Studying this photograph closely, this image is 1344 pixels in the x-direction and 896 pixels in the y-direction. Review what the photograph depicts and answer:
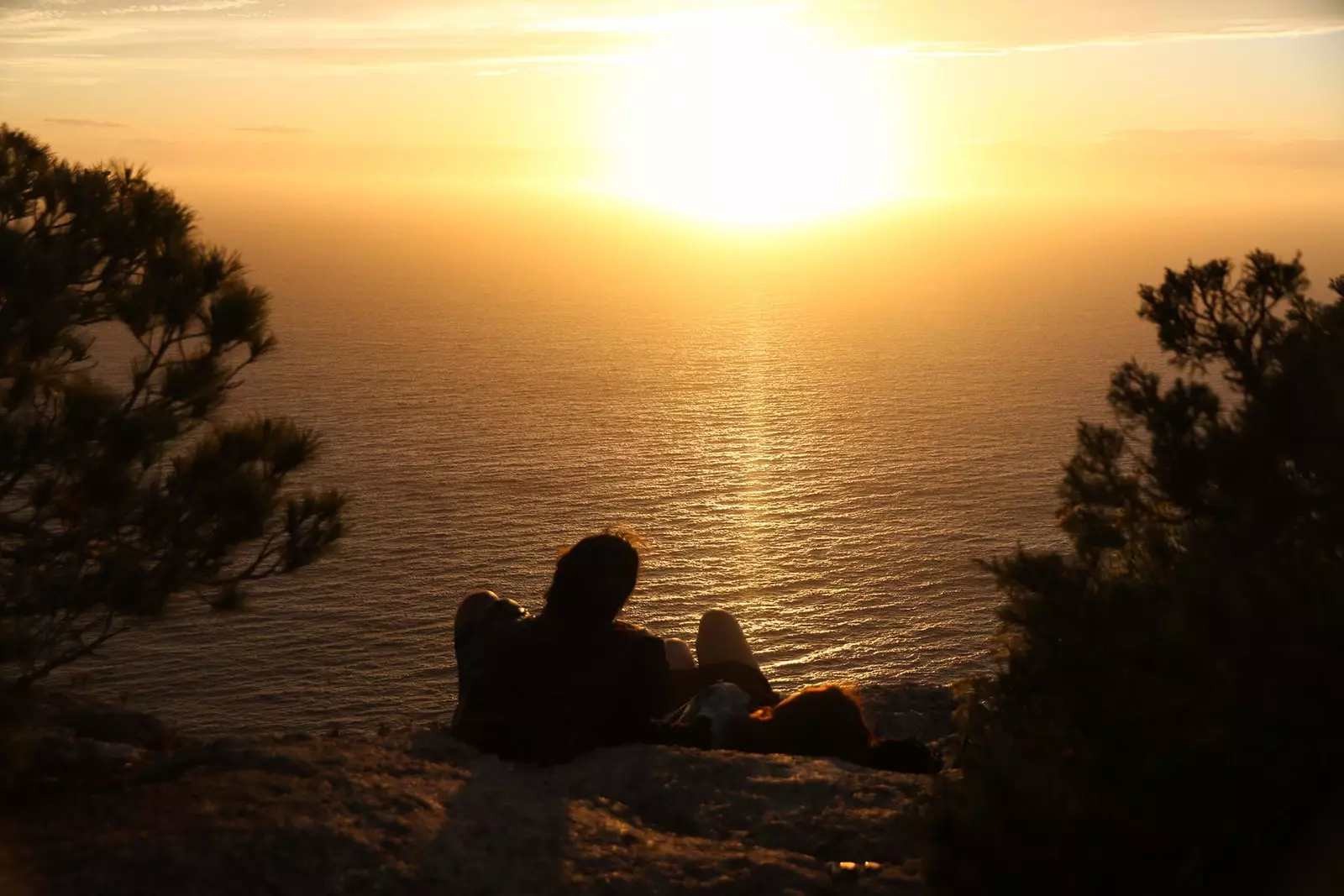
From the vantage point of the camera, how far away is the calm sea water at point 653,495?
143 ft

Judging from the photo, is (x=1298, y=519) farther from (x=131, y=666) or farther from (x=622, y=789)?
(x=131, y=666)

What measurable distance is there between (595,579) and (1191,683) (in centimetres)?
690

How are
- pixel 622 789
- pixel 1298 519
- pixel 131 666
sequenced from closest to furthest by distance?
pixel 1298 519 < pixel 622 789 < pixel 131 666

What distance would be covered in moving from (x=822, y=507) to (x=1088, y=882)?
201 ft

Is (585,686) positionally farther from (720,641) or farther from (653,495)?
(653,495)

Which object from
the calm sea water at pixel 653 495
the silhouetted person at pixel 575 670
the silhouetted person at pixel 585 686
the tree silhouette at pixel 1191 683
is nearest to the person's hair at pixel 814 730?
the silhouetted person at pixel 585 686

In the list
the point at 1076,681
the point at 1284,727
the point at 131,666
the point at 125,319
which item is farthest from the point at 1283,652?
the point at 131,666

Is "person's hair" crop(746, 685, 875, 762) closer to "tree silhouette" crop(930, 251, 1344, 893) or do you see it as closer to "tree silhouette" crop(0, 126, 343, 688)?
"tree silhouette" crop(930, 251, 1344, 893)

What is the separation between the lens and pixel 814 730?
14492 mm

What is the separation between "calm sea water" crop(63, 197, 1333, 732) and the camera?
4353cm

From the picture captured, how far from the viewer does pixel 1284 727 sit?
786 centimetres

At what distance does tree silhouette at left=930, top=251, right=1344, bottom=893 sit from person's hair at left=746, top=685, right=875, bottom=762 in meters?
2.97

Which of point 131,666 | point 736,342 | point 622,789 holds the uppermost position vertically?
point 736,342

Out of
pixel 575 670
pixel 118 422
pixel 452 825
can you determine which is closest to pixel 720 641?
pixel 575 670
